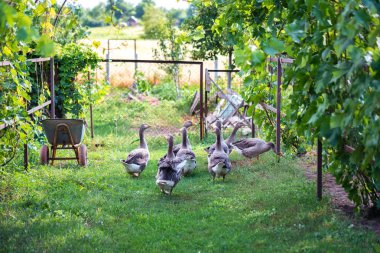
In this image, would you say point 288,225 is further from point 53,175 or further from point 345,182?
point 53,175

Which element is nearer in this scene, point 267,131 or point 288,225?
point 288,225

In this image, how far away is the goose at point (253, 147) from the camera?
42.6 feet

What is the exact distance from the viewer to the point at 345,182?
7961 millimetres

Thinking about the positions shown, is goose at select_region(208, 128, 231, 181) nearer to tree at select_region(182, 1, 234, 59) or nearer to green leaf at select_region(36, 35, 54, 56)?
green leaf at select_region(36, 35, 54, 56)

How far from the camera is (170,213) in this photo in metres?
9.31

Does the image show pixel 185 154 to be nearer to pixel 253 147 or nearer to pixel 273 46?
pixel 253 147

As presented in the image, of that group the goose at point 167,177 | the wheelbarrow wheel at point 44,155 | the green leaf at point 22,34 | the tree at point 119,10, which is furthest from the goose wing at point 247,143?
the green leaf at point 22,34

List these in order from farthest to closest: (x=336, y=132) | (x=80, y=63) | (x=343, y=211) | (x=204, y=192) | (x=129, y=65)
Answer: (x=129, y=65)
(x=80, y=63)
(x=204, y=192)
(x=343, y=211)
(x=336, y=132)

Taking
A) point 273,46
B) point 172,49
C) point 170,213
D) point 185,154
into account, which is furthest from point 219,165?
point 172,49

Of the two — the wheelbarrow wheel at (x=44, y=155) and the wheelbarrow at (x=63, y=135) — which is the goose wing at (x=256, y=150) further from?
the wheelbarrow wheel at (x=44, y=155)

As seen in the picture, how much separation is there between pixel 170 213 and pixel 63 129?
3722mm

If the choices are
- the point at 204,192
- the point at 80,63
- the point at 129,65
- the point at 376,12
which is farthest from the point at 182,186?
the point at 129,65

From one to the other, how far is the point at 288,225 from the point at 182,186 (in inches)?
136

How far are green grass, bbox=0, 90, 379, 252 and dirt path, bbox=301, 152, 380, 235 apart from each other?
0.66 ft
